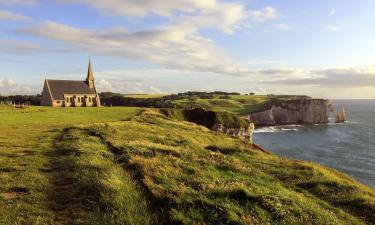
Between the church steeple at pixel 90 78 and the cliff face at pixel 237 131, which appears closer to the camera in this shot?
the cliff face at pixel 237 131

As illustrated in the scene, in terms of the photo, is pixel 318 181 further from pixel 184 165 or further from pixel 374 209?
pixel 184 165

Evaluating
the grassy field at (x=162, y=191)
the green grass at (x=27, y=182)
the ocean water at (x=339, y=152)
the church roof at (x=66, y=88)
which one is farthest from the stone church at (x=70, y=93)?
the grassy field at (x=162, y=191)

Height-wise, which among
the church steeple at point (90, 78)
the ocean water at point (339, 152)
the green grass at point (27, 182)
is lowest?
the ocean water at point (339, 152)

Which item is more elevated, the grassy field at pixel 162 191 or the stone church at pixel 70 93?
the stone church at pixel 70 93

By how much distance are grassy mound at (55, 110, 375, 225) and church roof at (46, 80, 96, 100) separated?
78.5m

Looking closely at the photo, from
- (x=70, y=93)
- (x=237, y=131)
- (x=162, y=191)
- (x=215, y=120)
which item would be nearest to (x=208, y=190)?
(x=162, y=191)

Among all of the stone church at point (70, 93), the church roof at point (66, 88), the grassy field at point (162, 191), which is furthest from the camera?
the church roof at point (66, 88)

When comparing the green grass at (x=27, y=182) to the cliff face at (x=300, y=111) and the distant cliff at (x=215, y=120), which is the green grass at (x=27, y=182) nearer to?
the distant cliff at (x=215, y=120)

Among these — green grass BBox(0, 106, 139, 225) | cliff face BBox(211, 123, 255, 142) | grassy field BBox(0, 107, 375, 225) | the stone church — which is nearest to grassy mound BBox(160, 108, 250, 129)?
cliff face BBox(211, 123, 255, 142)

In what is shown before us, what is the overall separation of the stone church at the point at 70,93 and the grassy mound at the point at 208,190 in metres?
78.2

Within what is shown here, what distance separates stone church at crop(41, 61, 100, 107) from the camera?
9878cm


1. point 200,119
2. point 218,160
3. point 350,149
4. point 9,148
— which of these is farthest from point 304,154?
point 9,148

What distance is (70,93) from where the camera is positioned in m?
103

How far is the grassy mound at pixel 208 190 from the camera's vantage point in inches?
497
